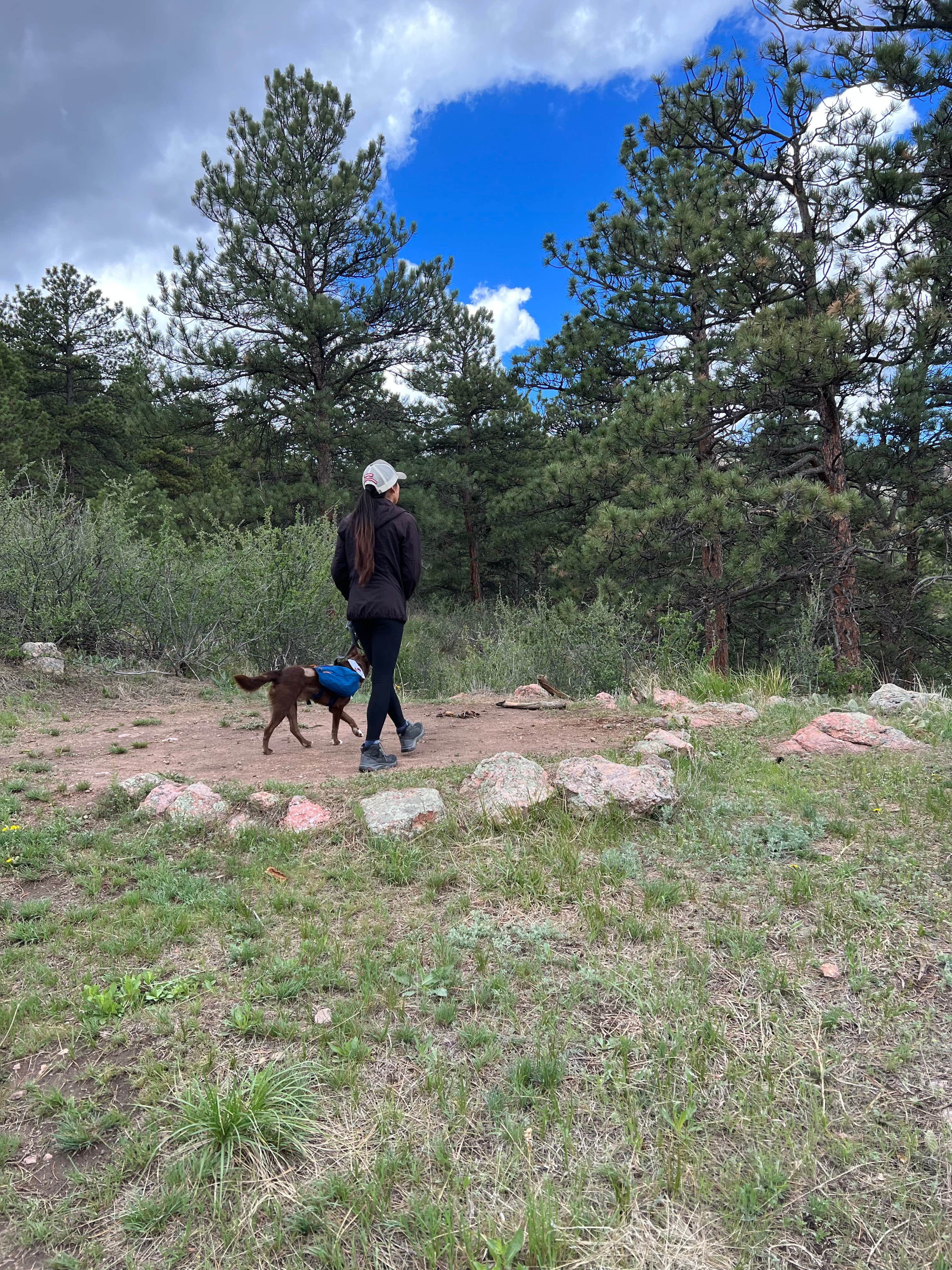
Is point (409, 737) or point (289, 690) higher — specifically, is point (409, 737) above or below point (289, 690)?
below

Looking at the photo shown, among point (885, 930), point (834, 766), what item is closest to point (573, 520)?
point (834, 766)

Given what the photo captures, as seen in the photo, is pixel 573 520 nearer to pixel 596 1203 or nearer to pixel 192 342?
pixel 192 342

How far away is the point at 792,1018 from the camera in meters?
2.16

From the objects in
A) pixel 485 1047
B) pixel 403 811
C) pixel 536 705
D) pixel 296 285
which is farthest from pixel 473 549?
pixel 485 1047

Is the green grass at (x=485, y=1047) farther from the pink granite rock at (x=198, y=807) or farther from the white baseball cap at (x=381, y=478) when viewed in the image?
the white baseball cap at (x=381, y=478)

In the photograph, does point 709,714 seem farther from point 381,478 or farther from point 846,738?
point 381,478

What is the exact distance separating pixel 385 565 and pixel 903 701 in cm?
433

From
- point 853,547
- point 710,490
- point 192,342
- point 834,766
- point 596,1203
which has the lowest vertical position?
point 596,1203

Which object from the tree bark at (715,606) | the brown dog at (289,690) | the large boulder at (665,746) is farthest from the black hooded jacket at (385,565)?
the tree bark at (715,606)

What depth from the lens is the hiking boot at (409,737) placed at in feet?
16.4

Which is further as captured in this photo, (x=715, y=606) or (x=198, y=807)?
→ (x=715, y=606)

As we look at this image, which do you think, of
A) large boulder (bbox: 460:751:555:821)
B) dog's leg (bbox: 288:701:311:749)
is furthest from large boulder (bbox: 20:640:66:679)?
large boulder (bbox: 460:751:555:821)

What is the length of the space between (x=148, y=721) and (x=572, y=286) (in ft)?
34.8

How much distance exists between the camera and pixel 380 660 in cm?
466
